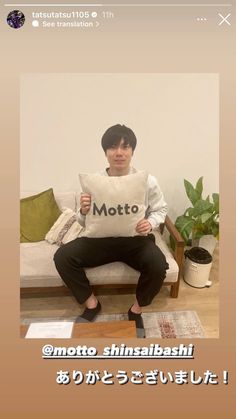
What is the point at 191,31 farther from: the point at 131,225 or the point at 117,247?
the point at 117,247

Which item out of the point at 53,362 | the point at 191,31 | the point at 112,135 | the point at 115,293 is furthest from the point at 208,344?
the point at 191,31

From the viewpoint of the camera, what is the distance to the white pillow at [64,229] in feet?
5.70

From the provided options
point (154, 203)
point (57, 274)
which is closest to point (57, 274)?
point (57, 274)

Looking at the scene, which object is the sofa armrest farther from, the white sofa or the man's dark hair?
the man's dark hair

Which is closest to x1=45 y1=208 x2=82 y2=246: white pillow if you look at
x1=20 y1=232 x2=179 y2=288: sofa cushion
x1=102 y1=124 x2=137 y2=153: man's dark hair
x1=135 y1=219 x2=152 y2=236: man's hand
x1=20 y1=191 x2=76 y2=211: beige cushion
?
x1=20 y1=191 x2=76 y2=211: beige cushion

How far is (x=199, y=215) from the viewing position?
1.88m

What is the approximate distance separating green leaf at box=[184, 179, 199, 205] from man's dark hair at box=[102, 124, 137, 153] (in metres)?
0.53

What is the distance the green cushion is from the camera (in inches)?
A: 69.0

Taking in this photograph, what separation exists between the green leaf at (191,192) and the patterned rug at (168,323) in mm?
664

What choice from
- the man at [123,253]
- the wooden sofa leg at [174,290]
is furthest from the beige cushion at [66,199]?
the wooden sofa leg at [174,290]

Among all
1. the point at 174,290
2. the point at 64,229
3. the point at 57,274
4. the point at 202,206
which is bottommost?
the point at 174,290

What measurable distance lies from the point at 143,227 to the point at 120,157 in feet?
1.17

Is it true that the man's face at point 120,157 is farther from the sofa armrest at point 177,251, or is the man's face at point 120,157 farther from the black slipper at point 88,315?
the black slipper at point 88,315

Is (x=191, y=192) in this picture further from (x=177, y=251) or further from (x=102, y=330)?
(x=102, y=330)
